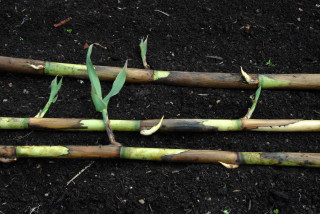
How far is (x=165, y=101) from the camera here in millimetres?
1683

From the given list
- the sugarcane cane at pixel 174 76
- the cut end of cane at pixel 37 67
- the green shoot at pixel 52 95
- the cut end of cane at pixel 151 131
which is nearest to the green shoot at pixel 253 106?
the sugarcane cane at pixel 174 76

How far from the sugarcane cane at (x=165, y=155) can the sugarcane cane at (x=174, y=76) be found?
353mm

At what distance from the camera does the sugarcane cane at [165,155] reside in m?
1.47

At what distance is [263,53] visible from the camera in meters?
1.87

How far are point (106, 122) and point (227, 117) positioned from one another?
52 cm

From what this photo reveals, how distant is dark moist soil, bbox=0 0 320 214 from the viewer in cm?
141

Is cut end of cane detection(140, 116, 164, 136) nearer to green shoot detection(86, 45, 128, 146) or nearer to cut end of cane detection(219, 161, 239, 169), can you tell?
green shoot detection(86, 45, 128, 146)

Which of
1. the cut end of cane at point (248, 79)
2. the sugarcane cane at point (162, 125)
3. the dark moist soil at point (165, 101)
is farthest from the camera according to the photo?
the cut end of cane at point (248, 79)

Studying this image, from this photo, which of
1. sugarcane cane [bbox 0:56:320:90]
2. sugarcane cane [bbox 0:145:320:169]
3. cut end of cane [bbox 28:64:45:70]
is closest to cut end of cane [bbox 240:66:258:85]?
sugarcane cane [bbox 0:56:320:90]

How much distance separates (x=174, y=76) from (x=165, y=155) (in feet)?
1.33

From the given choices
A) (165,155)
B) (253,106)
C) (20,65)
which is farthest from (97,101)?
(253,106)

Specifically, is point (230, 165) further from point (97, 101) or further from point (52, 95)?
point (52, 95)

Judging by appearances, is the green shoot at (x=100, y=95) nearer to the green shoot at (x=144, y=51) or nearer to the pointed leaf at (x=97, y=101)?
the pointed leaf at (x=97, y=101)

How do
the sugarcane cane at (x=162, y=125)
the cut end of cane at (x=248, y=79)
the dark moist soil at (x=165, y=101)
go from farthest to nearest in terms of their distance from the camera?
the cut end of cane at (x=248, y=79) → the sugarcane cane at (x=162, y=125) → the dark moist soil at (x=165, y=101)
